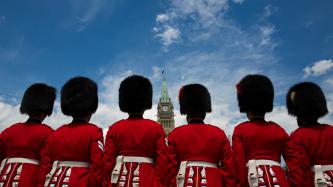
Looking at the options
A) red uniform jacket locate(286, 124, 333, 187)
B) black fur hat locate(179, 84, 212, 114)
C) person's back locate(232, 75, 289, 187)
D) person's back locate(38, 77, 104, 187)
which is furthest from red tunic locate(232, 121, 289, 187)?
person's back locate(38, 77, 104, 187)

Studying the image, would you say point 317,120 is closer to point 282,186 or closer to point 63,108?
point 282,186

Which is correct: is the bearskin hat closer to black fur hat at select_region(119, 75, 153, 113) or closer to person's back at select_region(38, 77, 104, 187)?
black fur hat at select_region(119, 75, 153, 113)

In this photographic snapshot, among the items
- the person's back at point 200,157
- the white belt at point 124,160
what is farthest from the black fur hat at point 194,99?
the white belt at point 124,160

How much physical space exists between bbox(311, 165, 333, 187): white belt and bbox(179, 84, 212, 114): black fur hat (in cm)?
158

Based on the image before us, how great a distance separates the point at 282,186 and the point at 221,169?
28.8 inches

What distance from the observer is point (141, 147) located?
13.5 feet

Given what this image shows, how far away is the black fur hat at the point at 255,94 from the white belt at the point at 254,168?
2.48 ft

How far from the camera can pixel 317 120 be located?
4.46 meters

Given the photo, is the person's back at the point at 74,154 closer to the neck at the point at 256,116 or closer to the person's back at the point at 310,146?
the neck at the point at 256,116

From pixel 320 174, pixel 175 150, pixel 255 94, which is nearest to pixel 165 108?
pixel 255 94

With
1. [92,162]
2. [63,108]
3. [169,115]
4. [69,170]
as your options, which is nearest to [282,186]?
[92,162]

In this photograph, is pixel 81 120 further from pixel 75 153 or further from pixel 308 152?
pixel 308 152

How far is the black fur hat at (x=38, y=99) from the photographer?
5027mm

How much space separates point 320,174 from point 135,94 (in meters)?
2.60
